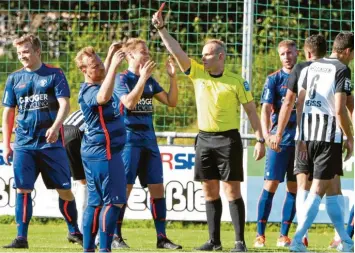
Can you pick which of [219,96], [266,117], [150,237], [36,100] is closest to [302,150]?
[219,96]

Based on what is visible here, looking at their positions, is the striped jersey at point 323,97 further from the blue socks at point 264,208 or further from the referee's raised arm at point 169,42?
the blue socks at point 264,208

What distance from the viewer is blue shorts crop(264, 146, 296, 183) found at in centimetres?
1167

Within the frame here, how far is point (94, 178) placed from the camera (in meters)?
8.95

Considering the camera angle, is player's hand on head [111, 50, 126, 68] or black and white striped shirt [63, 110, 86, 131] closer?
player's hand on head [111, 50, 126, 68]

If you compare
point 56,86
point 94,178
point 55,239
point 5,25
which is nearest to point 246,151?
point 55,239

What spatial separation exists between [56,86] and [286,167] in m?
2.80

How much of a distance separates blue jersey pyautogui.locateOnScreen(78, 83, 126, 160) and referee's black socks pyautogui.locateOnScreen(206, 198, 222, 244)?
1.69 m

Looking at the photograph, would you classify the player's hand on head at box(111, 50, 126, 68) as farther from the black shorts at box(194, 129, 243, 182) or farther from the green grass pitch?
the green grass pitch

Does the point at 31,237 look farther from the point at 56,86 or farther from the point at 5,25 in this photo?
the point at 5,25

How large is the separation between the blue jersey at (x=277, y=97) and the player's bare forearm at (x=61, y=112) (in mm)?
2270

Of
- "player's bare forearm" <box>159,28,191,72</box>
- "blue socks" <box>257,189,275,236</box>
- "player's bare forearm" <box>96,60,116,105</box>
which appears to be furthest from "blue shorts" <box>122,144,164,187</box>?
"player's bare forearm" <box>96,60,116,105</box>

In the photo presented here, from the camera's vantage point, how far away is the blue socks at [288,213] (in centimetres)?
1162

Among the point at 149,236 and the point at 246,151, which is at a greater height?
the point at 246,151

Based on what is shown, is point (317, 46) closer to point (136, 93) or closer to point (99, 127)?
point (136, 93)
